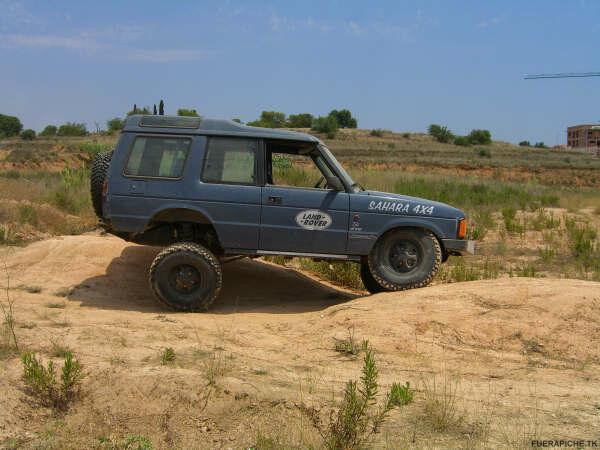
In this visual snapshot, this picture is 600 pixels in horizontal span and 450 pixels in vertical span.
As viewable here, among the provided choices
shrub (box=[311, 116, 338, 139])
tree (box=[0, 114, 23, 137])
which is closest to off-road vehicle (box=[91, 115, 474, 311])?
shrub (box=[311, 116, 338, 139])

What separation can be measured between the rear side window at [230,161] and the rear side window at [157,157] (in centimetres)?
28

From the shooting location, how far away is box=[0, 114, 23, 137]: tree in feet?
225

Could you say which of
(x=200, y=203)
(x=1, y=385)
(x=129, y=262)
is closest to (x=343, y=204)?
(x=200, y=203)

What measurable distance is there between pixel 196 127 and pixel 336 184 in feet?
5.57

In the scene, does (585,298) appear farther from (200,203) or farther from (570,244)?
(570,244)

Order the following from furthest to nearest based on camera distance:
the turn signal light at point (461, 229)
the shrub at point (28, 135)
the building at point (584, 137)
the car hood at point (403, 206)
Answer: the building at point (584, 137), the shrub at point (28, 135), the turn signal light at point (461, 229), the car hood at point (403, 206)

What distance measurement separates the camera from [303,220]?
22.7 ft

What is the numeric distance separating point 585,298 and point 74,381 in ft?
15.6

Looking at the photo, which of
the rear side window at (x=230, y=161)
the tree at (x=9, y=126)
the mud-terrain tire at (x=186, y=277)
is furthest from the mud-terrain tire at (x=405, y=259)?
the tree at (x=9, y=126)

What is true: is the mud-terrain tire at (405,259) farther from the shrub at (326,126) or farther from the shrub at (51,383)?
the shrub at (326,126)

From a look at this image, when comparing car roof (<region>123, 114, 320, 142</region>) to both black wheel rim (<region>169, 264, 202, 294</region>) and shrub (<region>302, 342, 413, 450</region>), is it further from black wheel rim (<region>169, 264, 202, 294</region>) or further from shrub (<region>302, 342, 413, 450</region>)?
shrub (<region>302, 342, 413, 450</region>)

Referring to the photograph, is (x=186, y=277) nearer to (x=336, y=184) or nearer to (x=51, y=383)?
(x=336, y=184)

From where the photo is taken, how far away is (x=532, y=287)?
21.2 feet

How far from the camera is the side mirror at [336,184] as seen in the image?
694 centimetres
